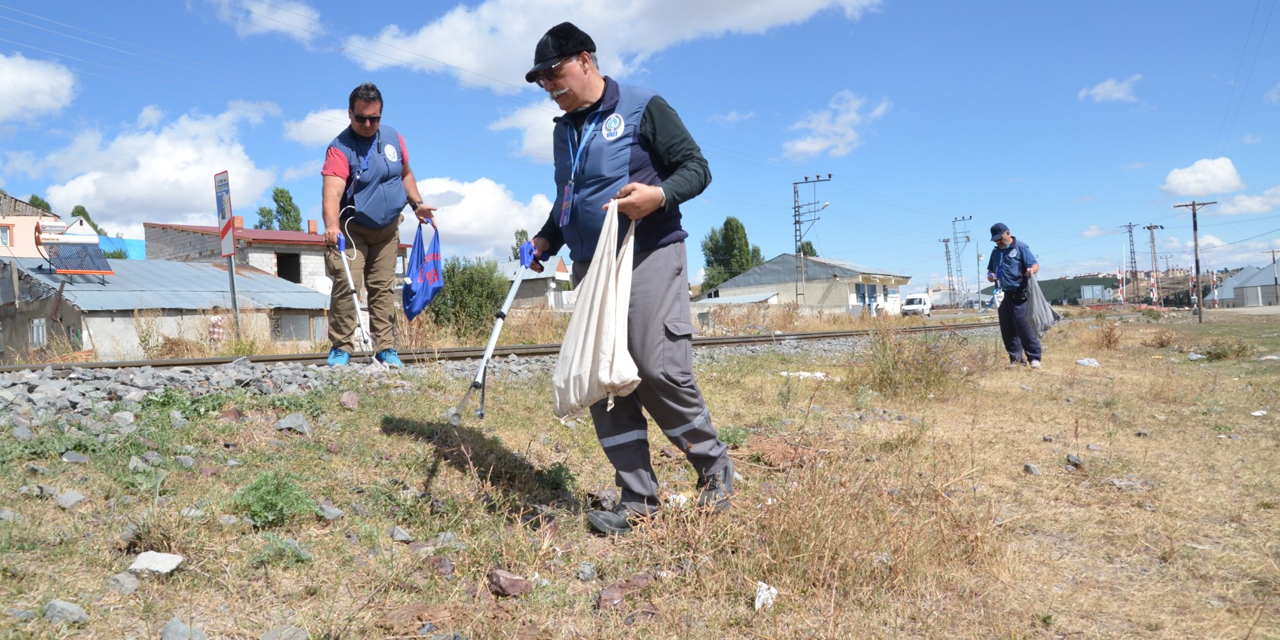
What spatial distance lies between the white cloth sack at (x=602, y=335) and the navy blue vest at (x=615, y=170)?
0.14 m

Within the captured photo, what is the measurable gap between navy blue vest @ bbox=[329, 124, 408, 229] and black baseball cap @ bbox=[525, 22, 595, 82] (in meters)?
2.93

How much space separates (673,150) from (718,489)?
53.4 inches

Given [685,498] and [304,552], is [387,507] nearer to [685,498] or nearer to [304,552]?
[304,552]

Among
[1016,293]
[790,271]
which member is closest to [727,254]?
[790,271]

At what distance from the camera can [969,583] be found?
2.69 meters

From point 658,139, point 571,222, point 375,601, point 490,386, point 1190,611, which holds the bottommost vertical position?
point 1190,611

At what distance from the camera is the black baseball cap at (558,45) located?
3.14 meters

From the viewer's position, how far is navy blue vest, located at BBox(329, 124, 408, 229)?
5691mm

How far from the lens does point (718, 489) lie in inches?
122

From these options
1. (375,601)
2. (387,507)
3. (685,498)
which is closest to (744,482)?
(685,498)

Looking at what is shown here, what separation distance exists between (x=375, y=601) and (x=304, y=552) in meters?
0.43

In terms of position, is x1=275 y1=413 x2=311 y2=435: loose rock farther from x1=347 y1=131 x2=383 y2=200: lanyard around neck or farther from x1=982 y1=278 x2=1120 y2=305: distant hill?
x1=982 y1=278 x2=1120 y2=305: distant hill

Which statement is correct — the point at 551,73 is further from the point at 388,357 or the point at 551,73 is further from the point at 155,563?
the point at 388,357

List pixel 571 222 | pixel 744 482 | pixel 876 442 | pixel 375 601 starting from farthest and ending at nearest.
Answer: pixel 876 442
pixel 744 482
pixel 571 222
pixel 375 601
